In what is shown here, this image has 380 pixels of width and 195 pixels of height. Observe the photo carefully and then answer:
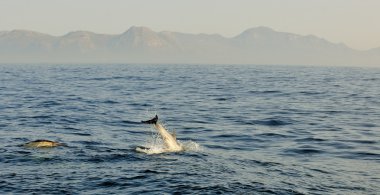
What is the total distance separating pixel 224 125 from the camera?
3441 cm

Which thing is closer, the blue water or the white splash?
the blue water

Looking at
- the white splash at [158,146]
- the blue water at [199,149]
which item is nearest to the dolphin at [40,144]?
the blue water at [199,149]

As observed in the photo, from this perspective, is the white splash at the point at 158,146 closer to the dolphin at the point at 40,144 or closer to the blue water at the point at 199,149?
the blue water at the point at 199,149

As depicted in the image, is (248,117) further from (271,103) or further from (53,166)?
(53,166)

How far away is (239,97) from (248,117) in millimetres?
17378

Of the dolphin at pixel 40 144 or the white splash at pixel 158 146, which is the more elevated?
the dolphin at pixel 40 144

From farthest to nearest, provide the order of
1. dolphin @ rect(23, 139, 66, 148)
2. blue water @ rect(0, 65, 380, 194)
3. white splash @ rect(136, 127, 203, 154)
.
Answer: white splash @ rect(136, 127, 203, 154) → dolphin @ rect(23, 139, 66, 148) → blue water @ rect(0, 65, 380, 194)

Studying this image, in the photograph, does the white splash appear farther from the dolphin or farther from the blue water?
the dolphin

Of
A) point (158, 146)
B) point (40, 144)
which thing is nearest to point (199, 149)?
point (158, 146)

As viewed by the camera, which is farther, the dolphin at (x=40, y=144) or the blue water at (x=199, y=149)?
the dolphin at (x=40, y=144)

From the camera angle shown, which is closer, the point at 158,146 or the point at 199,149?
the point at 199,149

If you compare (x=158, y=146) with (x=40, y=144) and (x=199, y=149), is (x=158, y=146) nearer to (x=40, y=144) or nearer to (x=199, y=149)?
(x=199, y=149)

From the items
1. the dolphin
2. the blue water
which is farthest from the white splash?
the dolphin

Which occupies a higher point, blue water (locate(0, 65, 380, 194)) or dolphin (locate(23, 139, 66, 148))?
dolphin (locate(23, 139, 66, 148))
